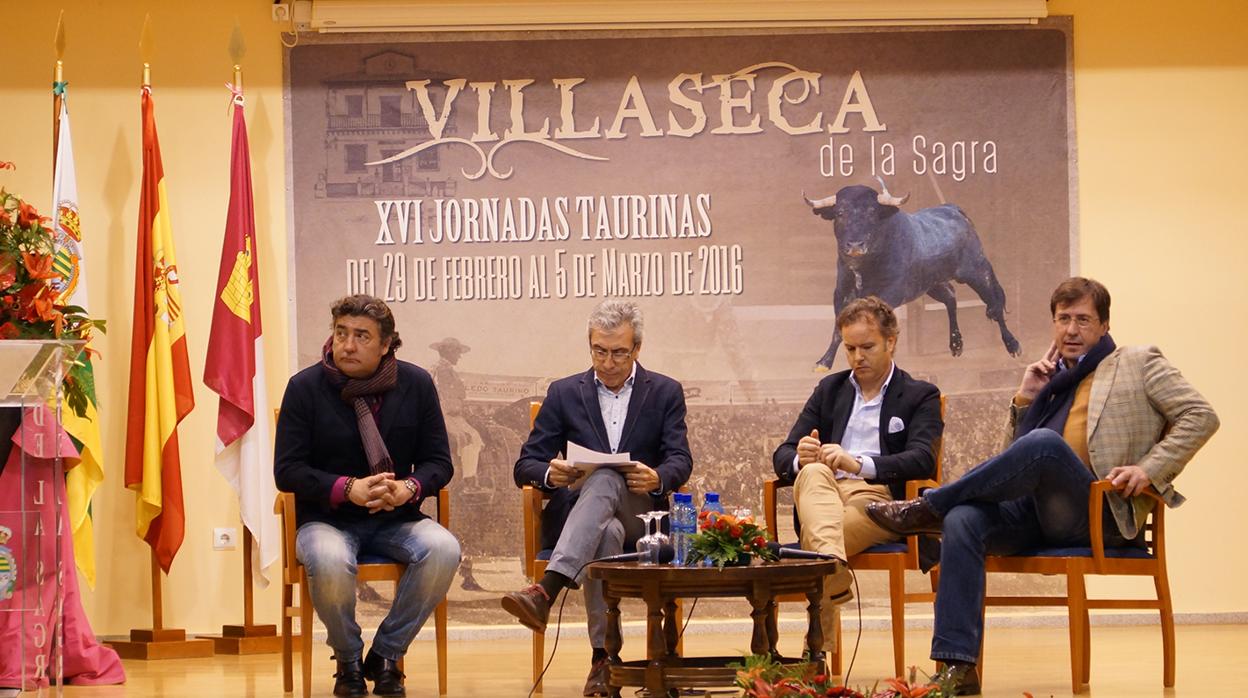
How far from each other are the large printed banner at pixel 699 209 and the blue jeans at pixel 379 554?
1.78m

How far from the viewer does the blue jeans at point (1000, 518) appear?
4.13 meters

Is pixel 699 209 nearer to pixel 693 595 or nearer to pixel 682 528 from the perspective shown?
pixel 682 528

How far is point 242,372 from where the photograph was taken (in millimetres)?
6070

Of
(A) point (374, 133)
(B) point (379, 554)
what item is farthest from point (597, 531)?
(A) point (374, 133)

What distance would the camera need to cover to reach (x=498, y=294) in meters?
6.50

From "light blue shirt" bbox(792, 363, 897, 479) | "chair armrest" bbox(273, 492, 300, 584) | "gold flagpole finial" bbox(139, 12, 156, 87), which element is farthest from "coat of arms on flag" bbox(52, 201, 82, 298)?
"light blue shirt" bbox(792, 363, 897, 479)

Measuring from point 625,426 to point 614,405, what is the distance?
10 cm

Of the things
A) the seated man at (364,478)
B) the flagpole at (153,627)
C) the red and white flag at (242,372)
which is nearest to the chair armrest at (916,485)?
the seated man at (364,478)

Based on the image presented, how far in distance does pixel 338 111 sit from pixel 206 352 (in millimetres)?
1210

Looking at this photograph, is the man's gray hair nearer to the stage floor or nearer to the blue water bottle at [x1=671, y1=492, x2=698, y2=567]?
the blue water bottle at [x1=671, y1=492, x2=698, y2=567]

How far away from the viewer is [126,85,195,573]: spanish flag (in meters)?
6.05

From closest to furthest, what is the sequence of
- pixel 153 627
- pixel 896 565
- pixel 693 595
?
pixel 693 595
pixel 896 565
pixel 153 627

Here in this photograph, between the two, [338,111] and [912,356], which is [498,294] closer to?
[338,111]

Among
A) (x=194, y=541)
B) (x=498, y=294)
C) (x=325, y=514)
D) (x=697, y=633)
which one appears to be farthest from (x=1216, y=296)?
(x=194, y=541)
